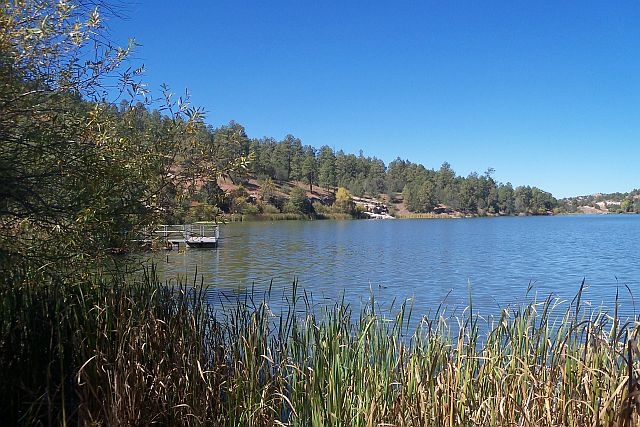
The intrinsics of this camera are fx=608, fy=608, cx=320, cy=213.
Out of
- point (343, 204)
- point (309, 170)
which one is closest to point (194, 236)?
point (343, 204)

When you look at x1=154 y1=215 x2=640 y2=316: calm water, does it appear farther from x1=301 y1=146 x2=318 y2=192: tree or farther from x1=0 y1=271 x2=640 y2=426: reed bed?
x1=301 y1=146 x2=318 y2=192: tree

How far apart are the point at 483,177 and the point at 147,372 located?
20239 centimetres

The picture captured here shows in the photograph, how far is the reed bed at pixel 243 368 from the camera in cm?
413

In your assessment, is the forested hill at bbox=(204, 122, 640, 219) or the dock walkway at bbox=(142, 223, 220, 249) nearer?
the dock walkway at bbox=(142, 223, 220, 249)

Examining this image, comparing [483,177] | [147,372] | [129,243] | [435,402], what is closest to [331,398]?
[435,402]

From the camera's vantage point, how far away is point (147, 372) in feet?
16.6

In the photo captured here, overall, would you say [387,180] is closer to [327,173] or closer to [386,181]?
[386,181]

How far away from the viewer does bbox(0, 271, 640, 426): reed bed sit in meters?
4.13

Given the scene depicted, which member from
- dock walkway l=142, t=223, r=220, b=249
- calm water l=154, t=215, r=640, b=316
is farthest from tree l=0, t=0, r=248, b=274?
dock walkway l=142, t=223, r=220, b=249

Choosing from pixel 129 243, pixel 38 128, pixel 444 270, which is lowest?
pixel 444 270

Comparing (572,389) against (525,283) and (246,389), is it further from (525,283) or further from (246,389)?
(525,283)

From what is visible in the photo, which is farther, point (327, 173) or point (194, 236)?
point (327, 173)

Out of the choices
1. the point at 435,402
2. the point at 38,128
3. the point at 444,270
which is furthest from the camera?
the point at 444,270

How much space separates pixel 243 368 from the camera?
207 inches
